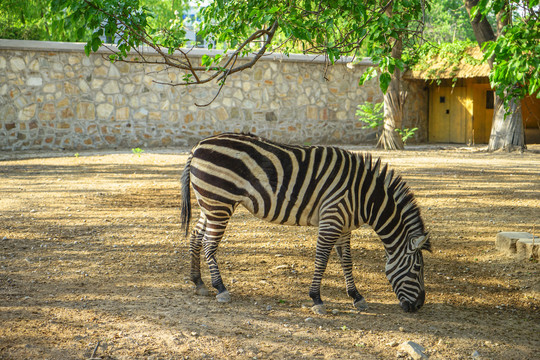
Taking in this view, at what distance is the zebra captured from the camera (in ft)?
14.0

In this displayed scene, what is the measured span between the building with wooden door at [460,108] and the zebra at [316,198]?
42.2ft

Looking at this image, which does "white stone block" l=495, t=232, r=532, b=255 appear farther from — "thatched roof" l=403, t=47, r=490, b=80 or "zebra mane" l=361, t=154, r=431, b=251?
"thatched roof" l=403, t=47, r=490, b=80

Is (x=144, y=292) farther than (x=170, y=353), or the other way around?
(x=144, y=292)

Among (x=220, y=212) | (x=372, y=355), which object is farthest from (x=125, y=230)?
(x=372, y=355)

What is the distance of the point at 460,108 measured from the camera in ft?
57.6

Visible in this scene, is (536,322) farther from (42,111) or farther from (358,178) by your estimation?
(42,111)

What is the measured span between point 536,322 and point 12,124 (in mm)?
12344

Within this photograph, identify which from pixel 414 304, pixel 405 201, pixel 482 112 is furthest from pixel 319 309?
pixel 482 112

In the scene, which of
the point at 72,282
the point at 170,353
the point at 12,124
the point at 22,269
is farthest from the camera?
the point at 12,124

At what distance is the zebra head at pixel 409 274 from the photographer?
4.21 m

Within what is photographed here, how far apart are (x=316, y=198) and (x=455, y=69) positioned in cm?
1282

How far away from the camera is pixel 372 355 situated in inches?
141

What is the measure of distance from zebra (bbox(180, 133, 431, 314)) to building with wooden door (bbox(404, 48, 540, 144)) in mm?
12857

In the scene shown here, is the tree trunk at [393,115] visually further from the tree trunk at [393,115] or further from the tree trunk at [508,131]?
the tree trunk at [508,131]
